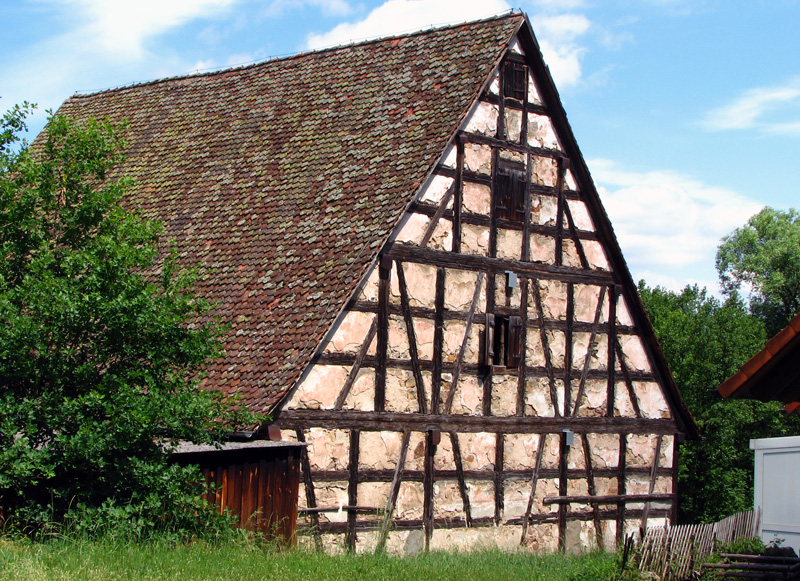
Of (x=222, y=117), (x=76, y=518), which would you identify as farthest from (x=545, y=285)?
(x=76, y=518)

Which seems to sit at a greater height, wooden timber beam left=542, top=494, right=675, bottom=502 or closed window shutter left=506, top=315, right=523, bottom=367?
closed window shutter left=506, top=315, right=523, bottom=367

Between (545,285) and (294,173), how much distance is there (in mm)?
4806

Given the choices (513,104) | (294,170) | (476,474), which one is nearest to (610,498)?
(476,474)

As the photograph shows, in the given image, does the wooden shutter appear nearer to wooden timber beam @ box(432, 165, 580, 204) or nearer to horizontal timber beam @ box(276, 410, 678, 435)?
horizontal timber beam @ box(276, 410, 678, 435)

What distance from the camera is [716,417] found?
1309 inches

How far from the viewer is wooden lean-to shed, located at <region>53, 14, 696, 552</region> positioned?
1587 centimetres

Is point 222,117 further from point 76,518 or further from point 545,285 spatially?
point 76,518

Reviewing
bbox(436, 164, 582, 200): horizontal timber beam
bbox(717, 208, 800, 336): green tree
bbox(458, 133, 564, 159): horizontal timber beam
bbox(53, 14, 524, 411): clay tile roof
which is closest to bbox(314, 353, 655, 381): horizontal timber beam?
bbox(53, 14, 524, 411): clay tile roof

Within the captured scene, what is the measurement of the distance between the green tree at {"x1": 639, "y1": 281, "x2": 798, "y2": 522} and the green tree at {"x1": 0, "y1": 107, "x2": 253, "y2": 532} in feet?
74.0

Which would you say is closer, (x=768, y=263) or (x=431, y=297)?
(x=431, y=297)

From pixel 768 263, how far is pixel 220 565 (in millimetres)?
38512

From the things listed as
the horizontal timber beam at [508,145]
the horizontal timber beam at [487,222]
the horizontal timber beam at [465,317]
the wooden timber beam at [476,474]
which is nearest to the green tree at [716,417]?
the wooden timber beam at [476,474]

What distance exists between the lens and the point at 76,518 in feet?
39.6

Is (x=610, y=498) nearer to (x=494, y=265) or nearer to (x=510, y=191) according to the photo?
(x=494, y=265)
